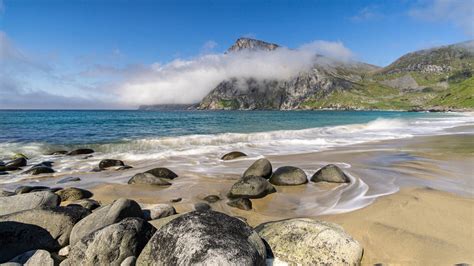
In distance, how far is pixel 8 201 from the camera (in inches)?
316

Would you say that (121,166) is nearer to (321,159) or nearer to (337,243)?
(321,159)

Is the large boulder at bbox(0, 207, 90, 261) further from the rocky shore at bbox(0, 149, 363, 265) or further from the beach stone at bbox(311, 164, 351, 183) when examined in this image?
the beach stone at bbox(311, 164, 351, 183)

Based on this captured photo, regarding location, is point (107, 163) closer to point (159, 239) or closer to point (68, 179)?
point (68, 179)

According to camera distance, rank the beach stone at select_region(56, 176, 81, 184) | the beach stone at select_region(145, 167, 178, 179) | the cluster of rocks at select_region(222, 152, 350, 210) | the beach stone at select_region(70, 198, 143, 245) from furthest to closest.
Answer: the beach stone at select_region(56, 176, 81, 184), the beach stone at select_region(145, 167, 178, 179), the cluster of rocks at select_region(222, 152, 350, 210), the beach stone at select_region(70, 198, 143, 245)

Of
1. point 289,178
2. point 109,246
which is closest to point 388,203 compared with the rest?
point 289,178

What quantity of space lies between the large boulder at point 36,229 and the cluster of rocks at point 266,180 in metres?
4.43

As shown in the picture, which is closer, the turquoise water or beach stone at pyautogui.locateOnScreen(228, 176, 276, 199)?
beach stone at pyautogui.locateOnScreen(228, 176, 276, 199)

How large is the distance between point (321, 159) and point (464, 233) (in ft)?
35.2

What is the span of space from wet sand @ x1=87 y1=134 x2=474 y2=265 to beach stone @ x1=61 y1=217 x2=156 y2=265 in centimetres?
323

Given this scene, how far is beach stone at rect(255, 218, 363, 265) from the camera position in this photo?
520 cm

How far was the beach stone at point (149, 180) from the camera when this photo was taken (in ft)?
39.5

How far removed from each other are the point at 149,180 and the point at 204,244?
8282mm

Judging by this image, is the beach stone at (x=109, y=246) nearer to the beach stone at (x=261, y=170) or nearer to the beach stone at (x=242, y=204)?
the beach stone at (x=242, y=204)

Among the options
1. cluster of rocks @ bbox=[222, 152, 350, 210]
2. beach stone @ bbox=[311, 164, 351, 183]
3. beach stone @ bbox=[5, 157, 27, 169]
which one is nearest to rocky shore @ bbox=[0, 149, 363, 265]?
cluster of rocks @ bbox=[222, 152, 350, 210]
